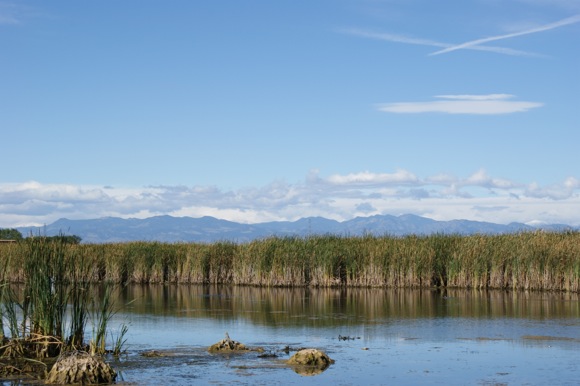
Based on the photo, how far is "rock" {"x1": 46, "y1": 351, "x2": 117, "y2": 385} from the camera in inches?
508

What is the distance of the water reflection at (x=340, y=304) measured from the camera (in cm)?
2244

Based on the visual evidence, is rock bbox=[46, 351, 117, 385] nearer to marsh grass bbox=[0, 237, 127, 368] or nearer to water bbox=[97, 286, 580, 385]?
water bbox=[97, 286, 580, 385]

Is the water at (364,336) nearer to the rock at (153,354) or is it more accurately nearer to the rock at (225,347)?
the rock at (153,354)

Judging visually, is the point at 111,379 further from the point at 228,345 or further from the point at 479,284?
the point at 479,284

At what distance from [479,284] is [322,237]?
23.5 feet

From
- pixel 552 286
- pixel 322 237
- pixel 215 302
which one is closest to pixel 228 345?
pixel 215 302

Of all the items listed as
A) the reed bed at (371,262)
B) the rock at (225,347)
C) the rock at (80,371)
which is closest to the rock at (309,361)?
the rock at (225,347)

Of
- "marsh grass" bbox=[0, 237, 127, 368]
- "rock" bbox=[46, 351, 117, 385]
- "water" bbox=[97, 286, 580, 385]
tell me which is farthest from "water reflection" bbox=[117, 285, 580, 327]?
"rock" bbox=[46, 351, 117, 385]

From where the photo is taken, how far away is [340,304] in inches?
1014

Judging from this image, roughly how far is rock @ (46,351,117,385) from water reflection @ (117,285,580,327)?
8291mm

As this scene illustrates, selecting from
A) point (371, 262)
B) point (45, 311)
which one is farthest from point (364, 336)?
point (371, 262)

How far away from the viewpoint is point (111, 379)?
13055 millimetres

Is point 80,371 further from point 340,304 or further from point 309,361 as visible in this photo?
point 340,304

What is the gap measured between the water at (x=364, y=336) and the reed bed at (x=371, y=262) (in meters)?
1.69
